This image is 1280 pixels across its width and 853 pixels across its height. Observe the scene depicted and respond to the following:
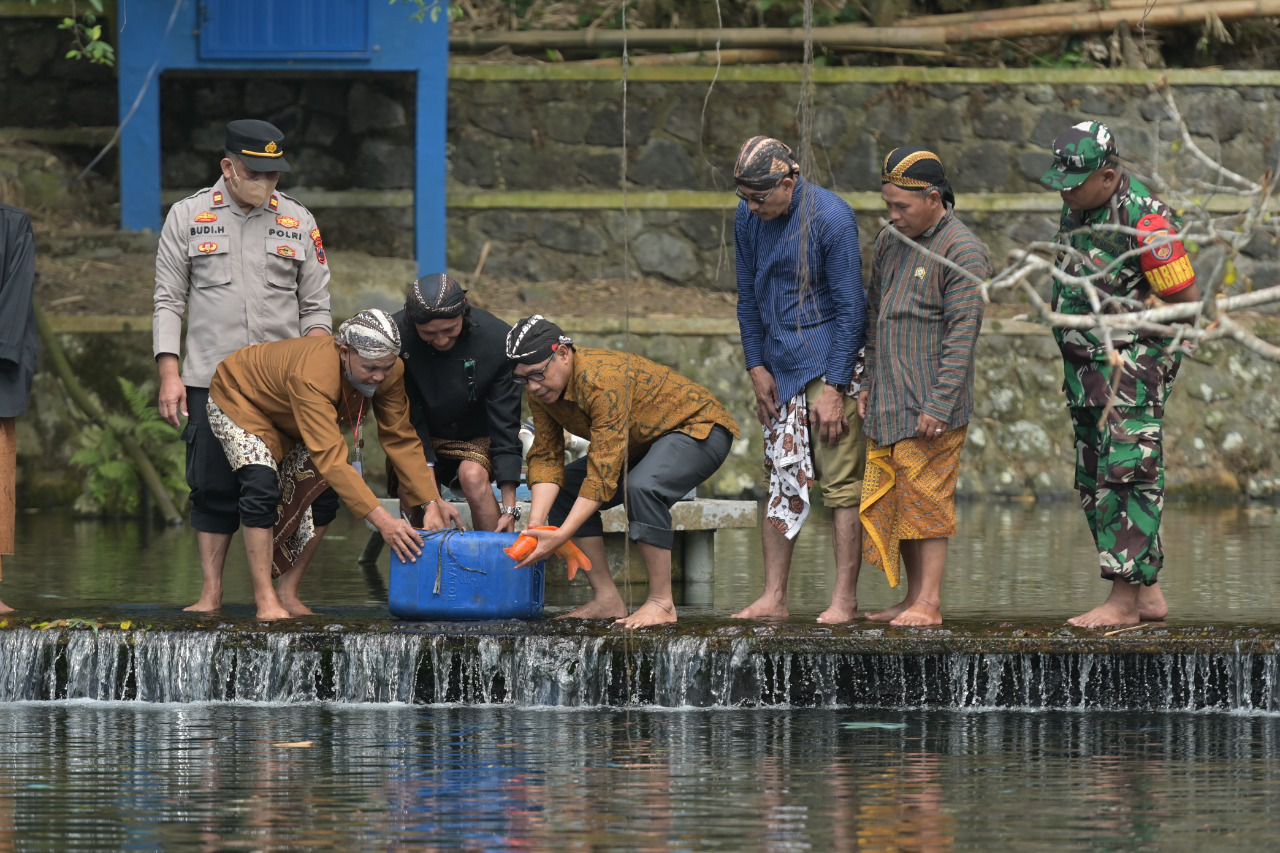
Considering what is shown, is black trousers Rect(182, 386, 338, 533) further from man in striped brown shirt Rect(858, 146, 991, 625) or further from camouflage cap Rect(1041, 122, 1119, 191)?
camouflage cap Rect(1041, 122, 1119, 191)

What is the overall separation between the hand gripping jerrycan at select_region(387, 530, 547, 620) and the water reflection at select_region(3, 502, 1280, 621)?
94cm

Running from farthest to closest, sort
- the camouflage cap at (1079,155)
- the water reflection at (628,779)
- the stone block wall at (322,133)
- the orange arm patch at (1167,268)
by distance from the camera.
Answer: the stone block wall at (322,133) < the camouflage cap at (1079,155) < the orange arm patch at (1167,268) < the water reflection at (628,779)

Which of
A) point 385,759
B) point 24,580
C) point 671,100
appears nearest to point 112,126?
point 671,100

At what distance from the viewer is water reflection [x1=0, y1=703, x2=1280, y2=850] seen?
608 centimetres

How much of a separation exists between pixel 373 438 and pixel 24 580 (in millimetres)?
4893

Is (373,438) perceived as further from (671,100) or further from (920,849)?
(920,849)

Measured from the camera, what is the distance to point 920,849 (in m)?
5.89

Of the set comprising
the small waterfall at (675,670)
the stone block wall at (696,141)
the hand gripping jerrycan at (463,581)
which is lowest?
the small waterfall at (675,670)

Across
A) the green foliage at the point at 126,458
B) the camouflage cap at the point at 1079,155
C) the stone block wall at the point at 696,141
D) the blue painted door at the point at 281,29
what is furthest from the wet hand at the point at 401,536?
the stone block wall at the point at 696,141

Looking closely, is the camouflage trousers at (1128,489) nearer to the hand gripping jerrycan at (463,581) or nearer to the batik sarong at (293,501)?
the hand gripping jerrycan at (463,581)

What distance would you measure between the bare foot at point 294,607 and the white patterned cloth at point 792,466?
199 cm

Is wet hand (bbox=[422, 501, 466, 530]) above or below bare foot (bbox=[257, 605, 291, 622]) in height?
above

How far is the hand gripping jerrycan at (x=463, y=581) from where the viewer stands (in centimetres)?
870

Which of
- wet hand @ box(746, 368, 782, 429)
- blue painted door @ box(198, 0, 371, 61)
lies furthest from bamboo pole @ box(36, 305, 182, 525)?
wet hand @ box(746, 368, 782, 429)
